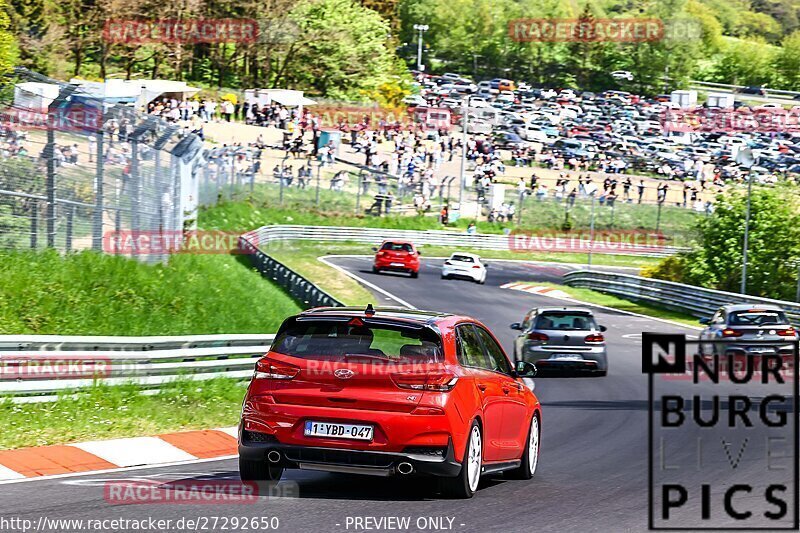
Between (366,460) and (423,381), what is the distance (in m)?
0.70

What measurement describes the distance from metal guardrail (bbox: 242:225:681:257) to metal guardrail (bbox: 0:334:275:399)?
34864 millimetres

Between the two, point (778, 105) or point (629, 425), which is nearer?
point (629, 425)

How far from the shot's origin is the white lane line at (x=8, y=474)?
31.0 ft

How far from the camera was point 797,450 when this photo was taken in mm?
13000

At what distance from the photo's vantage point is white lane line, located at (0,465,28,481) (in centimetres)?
944

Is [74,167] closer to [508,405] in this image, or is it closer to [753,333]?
[508,405]

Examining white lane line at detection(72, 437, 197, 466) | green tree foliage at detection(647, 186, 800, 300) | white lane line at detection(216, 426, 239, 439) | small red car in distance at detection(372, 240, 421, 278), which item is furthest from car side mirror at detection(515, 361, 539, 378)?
green tree foliage at detection(647, 186, 800, 300)

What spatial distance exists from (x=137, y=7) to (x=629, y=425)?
70.6 metres

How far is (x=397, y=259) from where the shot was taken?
46.9 metres

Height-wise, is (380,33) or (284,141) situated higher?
(380,33)

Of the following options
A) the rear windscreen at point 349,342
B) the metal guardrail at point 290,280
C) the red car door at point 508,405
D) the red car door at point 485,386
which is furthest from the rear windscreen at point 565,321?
the rear windscreen at point 349,342

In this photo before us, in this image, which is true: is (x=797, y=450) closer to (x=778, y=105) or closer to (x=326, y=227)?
(x=326, y=227)

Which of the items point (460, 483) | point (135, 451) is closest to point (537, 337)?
point (135, 451)

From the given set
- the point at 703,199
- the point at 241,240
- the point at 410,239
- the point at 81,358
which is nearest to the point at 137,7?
the point at 410,239
